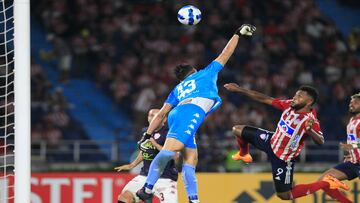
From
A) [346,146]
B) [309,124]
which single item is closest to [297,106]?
[309,124]

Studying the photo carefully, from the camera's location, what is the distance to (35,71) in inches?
771

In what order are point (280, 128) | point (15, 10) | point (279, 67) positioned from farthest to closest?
point (279, 67) < point (280, 128) < point (15, 10)

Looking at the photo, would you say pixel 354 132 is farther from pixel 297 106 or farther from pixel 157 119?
pixel 157 119

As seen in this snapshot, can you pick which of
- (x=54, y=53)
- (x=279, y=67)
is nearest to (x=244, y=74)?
(x=279, y=67)

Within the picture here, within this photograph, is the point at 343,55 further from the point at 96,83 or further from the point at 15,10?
the point at 15,10

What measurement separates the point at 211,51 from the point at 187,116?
460 inches

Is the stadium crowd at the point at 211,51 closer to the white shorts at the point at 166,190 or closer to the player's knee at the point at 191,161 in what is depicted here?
the white shorts at the point at 166,190

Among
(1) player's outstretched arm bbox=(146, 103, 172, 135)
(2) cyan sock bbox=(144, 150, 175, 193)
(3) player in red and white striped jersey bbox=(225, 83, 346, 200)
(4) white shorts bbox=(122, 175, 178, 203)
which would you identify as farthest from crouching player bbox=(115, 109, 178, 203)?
(3) player in red and white striped jersey bbox=(225, 83, 346, 200)

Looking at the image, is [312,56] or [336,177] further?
[312,56]

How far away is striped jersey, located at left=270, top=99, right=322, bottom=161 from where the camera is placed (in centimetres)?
1095

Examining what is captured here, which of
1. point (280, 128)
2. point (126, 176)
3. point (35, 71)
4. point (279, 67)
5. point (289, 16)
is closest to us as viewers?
point (280, 128)

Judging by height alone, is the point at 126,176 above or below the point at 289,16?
below

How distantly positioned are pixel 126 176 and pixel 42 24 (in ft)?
28.4

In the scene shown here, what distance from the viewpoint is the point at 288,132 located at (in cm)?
1105
